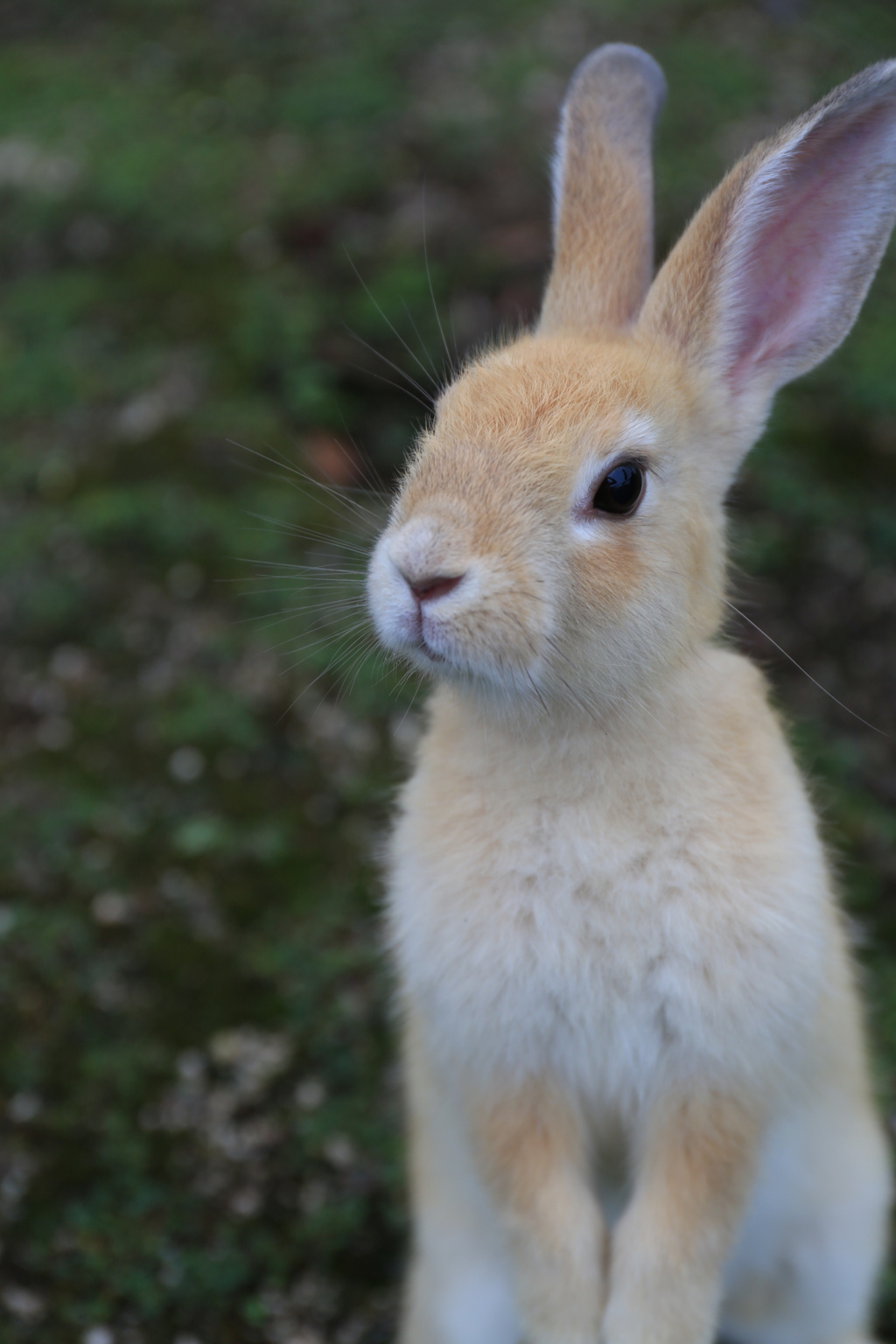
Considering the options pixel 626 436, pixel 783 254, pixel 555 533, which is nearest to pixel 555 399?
pixel 626 436

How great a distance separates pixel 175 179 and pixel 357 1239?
6556mm

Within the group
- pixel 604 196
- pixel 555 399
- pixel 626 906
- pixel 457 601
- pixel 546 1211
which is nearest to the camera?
pixel 457 601

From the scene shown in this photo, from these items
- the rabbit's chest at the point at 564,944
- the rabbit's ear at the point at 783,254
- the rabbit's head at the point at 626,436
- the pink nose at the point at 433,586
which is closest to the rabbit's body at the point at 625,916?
the rabbit's chest at the point at 564,944

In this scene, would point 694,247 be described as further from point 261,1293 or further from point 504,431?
point 261,1293

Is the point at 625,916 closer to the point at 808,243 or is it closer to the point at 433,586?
the point at 433,586

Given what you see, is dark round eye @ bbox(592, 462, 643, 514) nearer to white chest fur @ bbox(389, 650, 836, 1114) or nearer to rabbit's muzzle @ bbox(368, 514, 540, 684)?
rabbit's muzzle @ bbox(368, 514, 540, 684)

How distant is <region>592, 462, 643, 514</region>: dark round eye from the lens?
2.52 metres

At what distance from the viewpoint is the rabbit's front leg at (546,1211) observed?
2844 millimetres

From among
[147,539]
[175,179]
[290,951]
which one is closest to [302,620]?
[147,539]

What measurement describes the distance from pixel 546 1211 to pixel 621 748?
1080 mm

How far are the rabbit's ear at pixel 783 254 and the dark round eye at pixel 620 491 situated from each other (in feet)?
1.24

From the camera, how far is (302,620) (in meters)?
5.48

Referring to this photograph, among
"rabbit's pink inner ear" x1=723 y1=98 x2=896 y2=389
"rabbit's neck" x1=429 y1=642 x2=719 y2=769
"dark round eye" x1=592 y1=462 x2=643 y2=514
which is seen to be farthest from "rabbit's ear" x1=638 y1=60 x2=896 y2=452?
"rabbit's neck" x1=429 y1=642 x2=719 y2=769

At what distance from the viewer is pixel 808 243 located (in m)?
2.75
